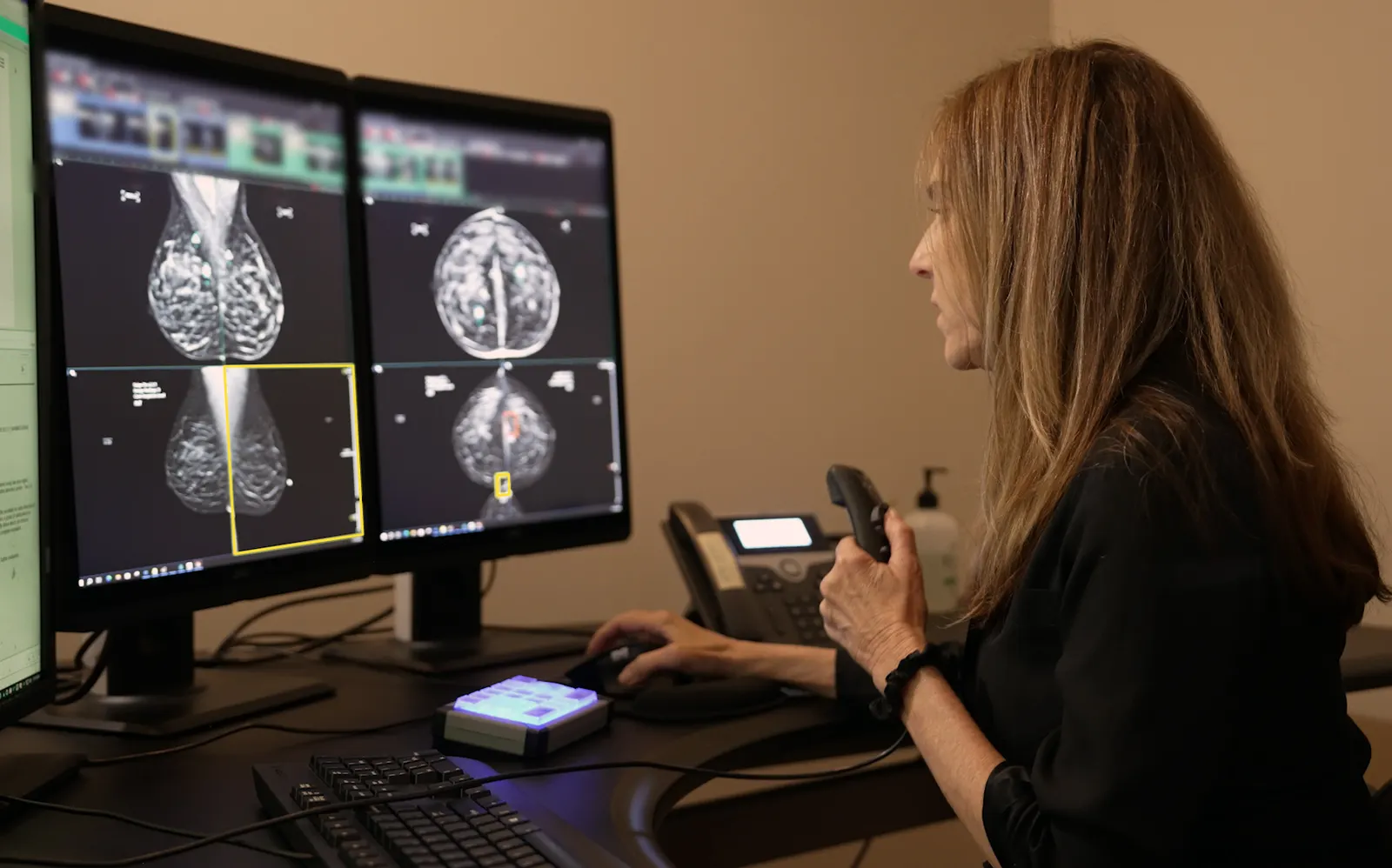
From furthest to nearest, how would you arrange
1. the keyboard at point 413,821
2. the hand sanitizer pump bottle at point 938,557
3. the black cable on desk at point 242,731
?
the hand sanitizer pump bottle at point 938,557, the black cable on desk at point 242,731, the keyboard at point 413,821

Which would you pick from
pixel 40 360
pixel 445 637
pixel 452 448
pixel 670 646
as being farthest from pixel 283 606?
pixel 40 360

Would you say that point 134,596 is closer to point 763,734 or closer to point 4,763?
point 4,763

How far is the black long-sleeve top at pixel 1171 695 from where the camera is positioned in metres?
0.87

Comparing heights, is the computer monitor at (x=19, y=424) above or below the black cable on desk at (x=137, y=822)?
above

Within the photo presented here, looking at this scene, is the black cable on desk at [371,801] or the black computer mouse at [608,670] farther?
the black computer mouse at [608,670]

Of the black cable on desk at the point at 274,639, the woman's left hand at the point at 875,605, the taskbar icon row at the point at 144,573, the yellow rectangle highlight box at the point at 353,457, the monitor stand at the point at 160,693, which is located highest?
the yellow rectangle highlight box at the point at 353,457

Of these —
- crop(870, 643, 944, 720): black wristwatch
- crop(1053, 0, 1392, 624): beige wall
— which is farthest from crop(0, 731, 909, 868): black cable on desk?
crop(1053, 0, 1392, 624): beige wall

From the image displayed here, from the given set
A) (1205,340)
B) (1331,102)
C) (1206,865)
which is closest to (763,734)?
(1206,865)

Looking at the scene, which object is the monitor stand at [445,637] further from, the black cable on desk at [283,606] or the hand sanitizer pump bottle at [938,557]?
the hand sanitizer pump bottle at [938,557]

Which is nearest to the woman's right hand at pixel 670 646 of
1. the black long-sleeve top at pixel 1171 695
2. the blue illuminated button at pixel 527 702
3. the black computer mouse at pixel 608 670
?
the black computer mouse at pixel 608 670

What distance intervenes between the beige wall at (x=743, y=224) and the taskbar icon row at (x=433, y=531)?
16.4 inches

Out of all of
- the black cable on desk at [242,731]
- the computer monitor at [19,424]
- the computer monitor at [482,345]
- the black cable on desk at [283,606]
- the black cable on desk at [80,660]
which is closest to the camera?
the computer monitor at [19,424]

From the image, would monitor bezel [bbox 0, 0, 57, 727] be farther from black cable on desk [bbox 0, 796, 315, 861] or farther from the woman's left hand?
the woman's left hand

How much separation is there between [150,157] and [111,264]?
4.6 inches
